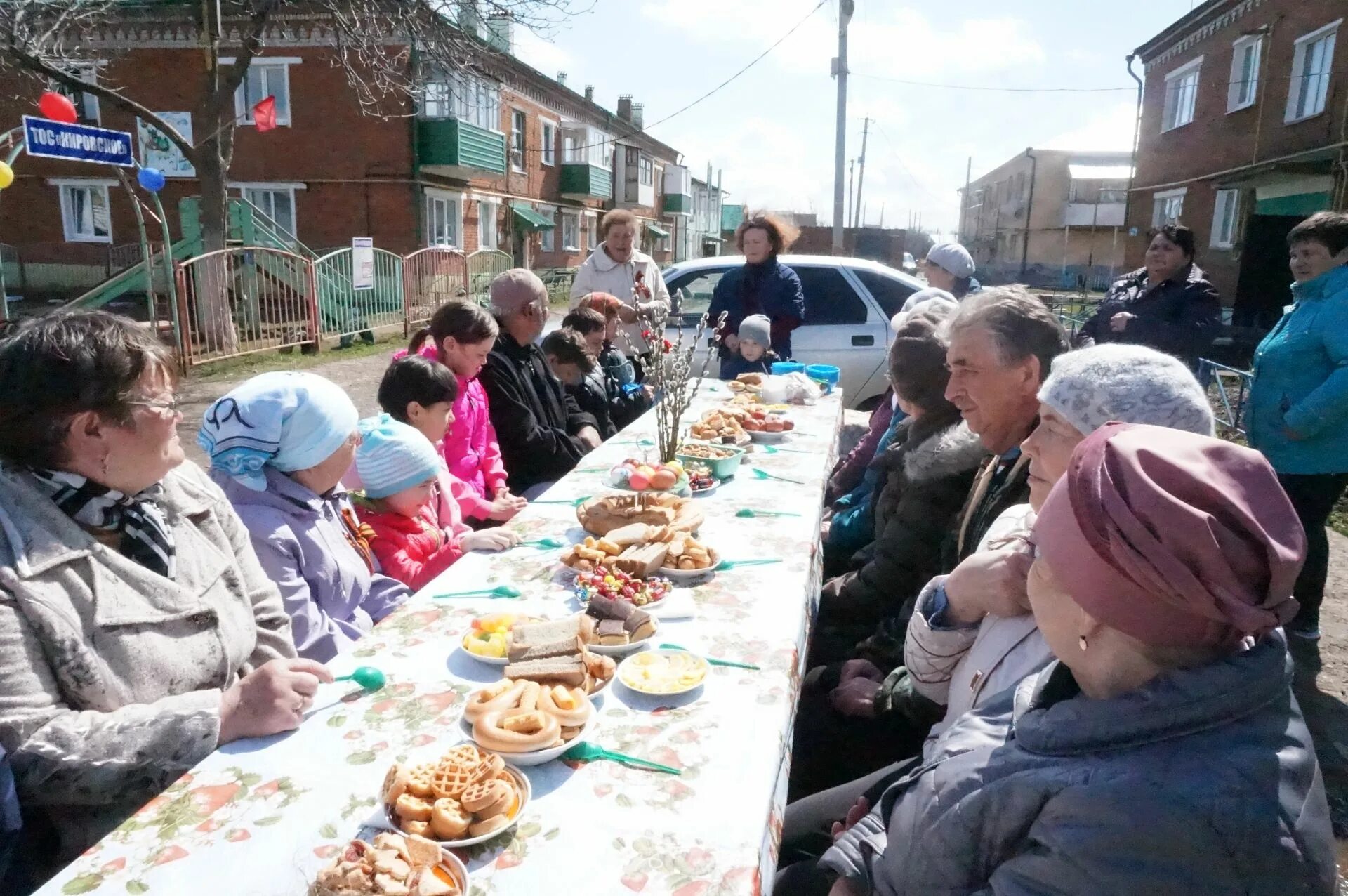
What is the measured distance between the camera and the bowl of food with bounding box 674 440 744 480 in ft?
10.5


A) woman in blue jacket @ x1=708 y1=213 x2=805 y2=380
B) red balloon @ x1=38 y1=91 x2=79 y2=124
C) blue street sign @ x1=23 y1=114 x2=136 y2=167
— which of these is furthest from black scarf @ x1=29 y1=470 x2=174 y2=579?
red balloon @ x1=38 y1=91 x2=79 y2=124

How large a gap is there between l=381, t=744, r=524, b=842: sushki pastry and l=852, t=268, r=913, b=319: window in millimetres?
6341

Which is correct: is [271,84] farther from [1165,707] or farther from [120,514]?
[1165,707]

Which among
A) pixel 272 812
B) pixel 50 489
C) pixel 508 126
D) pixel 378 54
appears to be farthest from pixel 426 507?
pixel 508 126

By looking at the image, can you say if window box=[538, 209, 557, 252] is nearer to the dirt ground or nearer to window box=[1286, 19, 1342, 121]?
window box=[1286, 19, 1342, 121]

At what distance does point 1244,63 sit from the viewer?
16062mm

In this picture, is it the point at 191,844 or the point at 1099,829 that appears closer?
the point at 1099,829

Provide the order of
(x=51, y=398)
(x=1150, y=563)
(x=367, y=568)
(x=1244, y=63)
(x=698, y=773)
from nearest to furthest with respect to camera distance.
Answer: (x=1150, y=563) → (x=698, y=773) → (x=51, y=398) → (x=367, y=568) → (x=1244, y=63)

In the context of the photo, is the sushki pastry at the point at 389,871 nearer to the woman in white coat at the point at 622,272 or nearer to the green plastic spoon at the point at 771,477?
the green plastic spoon at the point at 771,477

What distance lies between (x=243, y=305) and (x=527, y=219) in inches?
517

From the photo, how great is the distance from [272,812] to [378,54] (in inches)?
482

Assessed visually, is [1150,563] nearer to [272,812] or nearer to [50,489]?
[272,812]

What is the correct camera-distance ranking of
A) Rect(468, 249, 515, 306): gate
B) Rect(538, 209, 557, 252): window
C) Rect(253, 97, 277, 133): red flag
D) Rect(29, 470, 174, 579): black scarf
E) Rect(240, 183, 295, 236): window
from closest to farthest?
Rect(29, 470, 174, 579): black scarf < Rect(253, 97, 277, 133): red flag < Rect(468, 249, 515, 306): gate < Rect(240, 183, 295, 236): window < Rect(538, 209, 557, 252): window

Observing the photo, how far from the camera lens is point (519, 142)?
25172 millimetres
